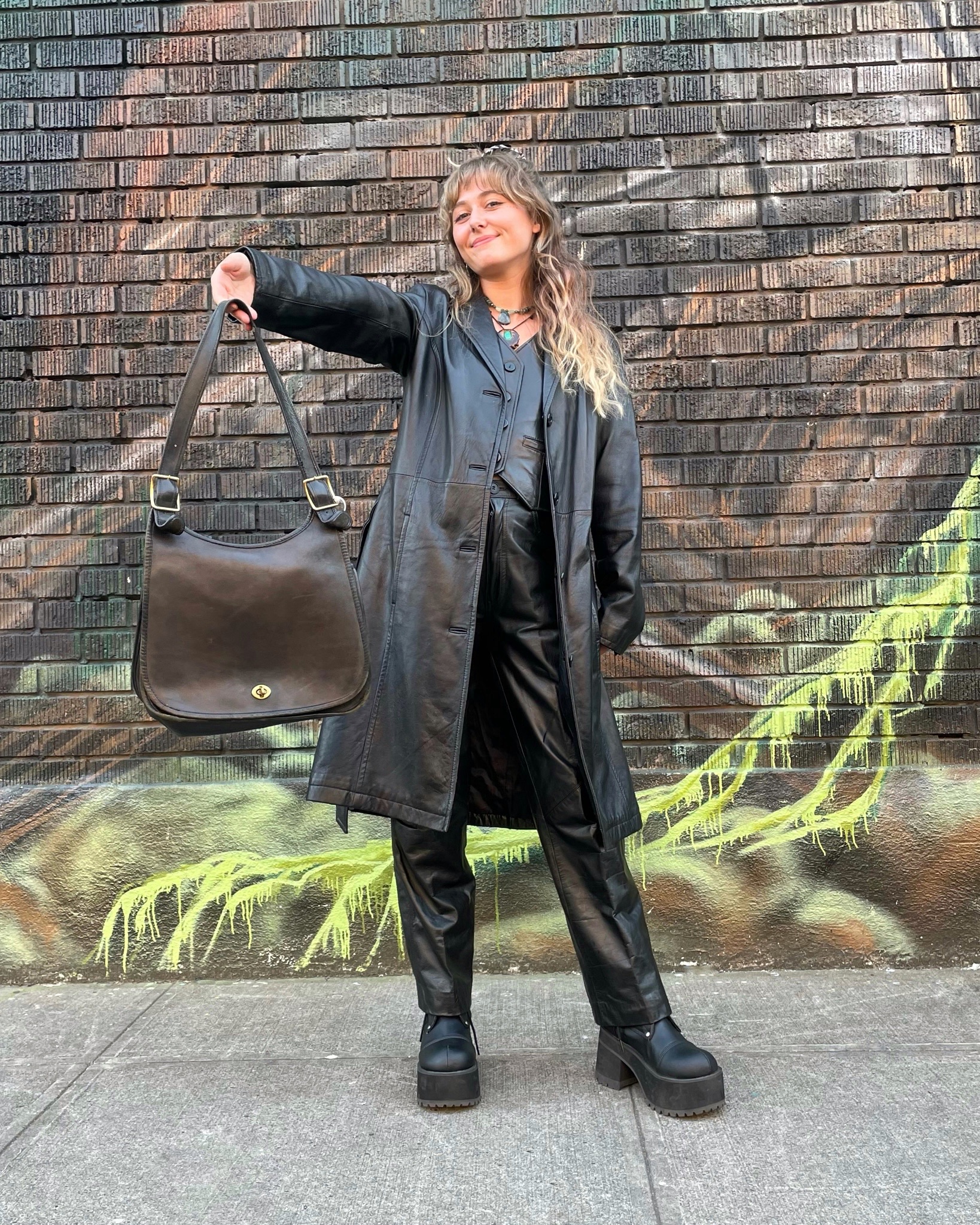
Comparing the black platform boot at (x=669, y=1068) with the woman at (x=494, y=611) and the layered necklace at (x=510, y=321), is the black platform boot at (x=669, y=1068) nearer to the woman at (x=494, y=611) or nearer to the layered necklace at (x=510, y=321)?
the woman at (x=494, y=611)

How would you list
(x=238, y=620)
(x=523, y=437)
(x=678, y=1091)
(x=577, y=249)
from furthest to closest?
(x=577, y=249) → (x=523, y=437) → (x=678, y=1091) → (x=238, y=620)

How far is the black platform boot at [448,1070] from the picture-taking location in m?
2.41

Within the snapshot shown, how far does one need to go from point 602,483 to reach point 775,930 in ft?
5.68

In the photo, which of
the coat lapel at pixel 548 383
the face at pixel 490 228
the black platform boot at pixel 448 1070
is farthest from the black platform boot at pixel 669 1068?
the face at pixel 490 228

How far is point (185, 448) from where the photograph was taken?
2.22m

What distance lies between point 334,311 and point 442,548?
0.59 metres

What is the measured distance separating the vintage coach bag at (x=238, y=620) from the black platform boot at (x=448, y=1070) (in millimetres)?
867

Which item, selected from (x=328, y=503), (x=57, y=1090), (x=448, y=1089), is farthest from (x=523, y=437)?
(x=57, y=1090)

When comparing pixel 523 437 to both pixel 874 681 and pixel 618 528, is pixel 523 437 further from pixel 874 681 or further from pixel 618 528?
pixel 874 681

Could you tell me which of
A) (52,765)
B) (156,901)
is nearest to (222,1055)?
(156,901)

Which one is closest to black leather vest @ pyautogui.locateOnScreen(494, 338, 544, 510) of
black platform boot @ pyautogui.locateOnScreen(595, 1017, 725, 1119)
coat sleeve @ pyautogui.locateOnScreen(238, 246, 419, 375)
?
coat sleeve @ pyautogui.locateOnScreen(238, 246, 419, 375)

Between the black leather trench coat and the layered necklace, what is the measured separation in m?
0.05

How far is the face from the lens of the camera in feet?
8.44

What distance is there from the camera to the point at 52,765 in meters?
3.57
